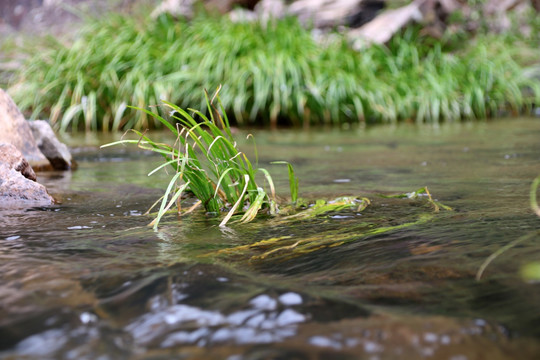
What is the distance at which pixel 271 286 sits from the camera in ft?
2.66

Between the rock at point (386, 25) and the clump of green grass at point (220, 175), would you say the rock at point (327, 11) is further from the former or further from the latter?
the clump of green grass at point (220, 175)

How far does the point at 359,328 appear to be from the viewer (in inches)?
25.7

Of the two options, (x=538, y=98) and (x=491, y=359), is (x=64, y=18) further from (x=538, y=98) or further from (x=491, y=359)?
(x=491, y=359)

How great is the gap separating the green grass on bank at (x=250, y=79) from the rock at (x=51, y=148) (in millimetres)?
2217

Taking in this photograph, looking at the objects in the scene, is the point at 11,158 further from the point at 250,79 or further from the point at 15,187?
the point at 250,79

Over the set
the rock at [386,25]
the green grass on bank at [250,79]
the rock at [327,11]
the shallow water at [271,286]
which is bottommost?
the shallow water at [271,286]

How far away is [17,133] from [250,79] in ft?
10.6

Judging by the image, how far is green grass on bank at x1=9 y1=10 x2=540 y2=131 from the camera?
5188 mm

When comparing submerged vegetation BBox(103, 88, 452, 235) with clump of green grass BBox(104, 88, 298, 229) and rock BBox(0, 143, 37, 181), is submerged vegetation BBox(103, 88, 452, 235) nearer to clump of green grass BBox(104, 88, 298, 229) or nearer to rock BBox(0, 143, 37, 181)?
clump of green grass BBox(104, 88, 298, 229)

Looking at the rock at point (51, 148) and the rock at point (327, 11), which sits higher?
the rock at point (327, 11)

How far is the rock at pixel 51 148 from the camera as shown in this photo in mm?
2654

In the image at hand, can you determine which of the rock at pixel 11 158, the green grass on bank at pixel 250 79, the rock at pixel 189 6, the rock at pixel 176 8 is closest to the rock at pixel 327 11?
the rock at pixel 189 6

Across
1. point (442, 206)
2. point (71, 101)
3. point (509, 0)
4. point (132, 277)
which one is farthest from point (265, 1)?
point (132, 277)

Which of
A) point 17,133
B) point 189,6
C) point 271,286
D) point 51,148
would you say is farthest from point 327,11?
point 271,286
